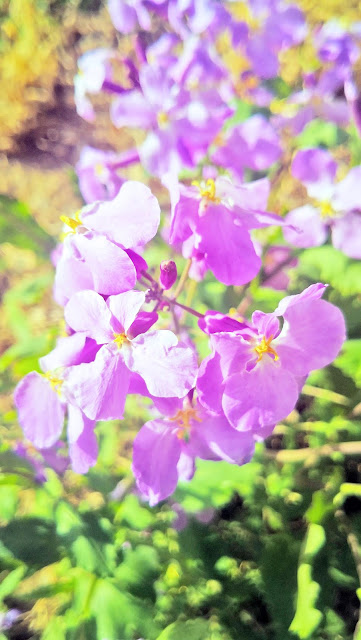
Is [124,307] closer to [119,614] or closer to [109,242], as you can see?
[109,242]

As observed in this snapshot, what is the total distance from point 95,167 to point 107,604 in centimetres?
91

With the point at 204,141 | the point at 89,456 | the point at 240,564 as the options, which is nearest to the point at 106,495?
the point at 240,564

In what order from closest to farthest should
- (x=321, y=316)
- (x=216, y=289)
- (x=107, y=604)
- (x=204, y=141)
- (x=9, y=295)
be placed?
(x=321, y=316), (x=107, y=604), (x=204, y=141), (x=216, y=289), (x=9, y=295)

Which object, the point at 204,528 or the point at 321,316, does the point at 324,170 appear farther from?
the point at 204,528

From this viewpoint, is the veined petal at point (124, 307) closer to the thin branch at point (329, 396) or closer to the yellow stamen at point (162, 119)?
the yellow stamen at point (162, 119)

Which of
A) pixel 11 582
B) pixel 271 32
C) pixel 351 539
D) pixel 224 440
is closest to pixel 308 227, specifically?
pixel 271 32

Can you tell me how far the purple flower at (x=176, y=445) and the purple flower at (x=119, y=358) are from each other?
127mm

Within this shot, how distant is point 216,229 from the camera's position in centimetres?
85

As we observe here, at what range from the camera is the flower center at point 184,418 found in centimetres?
88

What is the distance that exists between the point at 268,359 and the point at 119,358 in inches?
8.7

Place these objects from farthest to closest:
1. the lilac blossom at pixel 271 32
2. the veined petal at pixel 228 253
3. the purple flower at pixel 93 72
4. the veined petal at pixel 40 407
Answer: the lilac blossom at pixel 271 32 → the purple flower at pixel 93 72 → the veined petal at pixel 40 407 → the veined petal at pixel 228 253

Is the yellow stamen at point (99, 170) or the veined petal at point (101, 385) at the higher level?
the yellow stamen at point (99, 170)

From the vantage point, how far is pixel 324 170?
4.31ft

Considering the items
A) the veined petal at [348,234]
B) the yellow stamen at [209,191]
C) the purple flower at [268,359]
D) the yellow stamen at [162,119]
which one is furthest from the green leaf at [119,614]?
the yellow stamen at [162,119]
